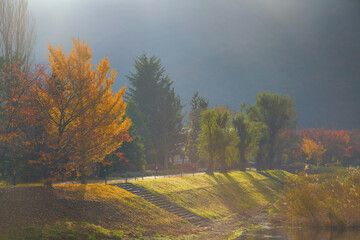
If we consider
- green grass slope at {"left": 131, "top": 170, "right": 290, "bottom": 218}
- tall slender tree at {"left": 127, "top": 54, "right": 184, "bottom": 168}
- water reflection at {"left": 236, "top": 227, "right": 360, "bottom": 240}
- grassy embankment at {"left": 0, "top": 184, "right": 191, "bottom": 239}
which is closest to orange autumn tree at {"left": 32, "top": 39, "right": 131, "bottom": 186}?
grassy embankment at {"left": 0, "top": 184, "right": 191, "bottom": 239}

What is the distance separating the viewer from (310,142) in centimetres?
11344

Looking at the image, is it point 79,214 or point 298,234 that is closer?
point 79,214

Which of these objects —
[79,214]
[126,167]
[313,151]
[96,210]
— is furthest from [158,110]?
[79,214]

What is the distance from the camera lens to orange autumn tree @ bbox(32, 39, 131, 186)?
32.7m

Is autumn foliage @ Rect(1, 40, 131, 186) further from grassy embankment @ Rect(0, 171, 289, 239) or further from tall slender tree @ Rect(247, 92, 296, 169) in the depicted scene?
tall slender tree @ Rect(247, 92, 296, 169)

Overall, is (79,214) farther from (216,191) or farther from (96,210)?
(216,191)

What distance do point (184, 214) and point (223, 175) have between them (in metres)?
28.1

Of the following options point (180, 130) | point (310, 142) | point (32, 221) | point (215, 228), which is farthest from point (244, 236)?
point (310, 142)

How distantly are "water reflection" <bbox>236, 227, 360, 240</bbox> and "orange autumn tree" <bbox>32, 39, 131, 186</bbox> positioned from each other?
1535cm

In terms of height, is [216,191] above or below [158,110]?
below

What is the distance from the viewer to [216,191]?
55.3 metres

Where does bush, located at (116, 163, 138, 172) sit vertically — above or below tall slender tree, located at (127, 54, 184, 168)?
below

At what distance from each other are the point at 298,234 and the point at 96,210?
18.0m

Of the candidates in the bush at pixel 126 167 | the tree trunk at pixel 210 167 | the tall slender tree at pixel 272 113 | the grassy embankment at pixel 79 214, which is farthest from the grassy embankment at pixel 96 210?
the tall slender tree at pixel 272 113
